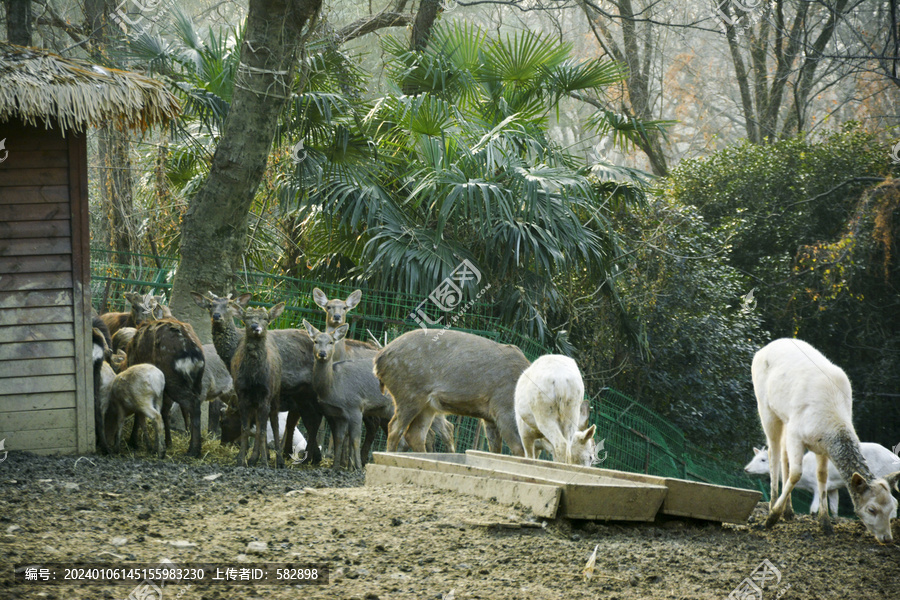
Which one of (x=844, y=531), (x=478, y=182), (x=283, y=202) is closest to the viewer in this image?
(x=844, y=531)

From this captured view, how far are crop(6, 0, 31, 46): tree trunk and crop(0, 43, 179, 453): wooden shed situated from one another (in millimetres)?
→ 3762

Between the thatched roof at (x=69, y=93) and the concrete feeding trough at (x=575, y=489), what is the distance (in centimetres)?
367

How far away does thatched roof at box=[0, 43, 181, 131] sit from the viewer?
6805mm

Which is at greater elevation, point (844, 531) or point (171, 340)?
point (171, 340)

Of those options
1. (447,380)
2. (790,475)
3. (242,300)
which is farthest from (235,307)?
(790,475)

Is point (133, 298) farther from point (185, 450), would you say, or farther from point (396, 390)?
point (396, 390)

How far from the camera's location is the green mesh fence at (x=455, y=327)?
10492 millimetres

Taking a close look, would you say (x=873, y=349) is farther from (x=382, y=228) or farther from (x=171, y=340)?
(x=171, y=340)

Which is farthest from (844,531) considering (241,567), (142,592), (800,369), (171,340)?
(171,340)

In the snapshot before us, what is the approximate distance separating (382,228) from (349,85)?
242 cm

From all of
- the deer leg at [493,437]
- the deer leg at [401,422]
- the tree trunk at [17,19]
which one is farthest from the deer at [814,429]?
the tree trunk at [17,19]

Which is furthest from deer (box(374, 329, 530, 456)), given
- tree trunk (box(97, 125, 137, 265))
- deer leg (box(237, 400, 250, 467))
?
tree trunk (box(97, 125, 137, 265))

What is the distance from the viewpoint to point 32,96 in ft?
22.3

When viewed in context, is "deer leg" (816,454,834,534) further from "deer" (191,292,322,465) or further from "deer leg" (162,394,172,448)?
"deer leg" (162,394,172,448)
